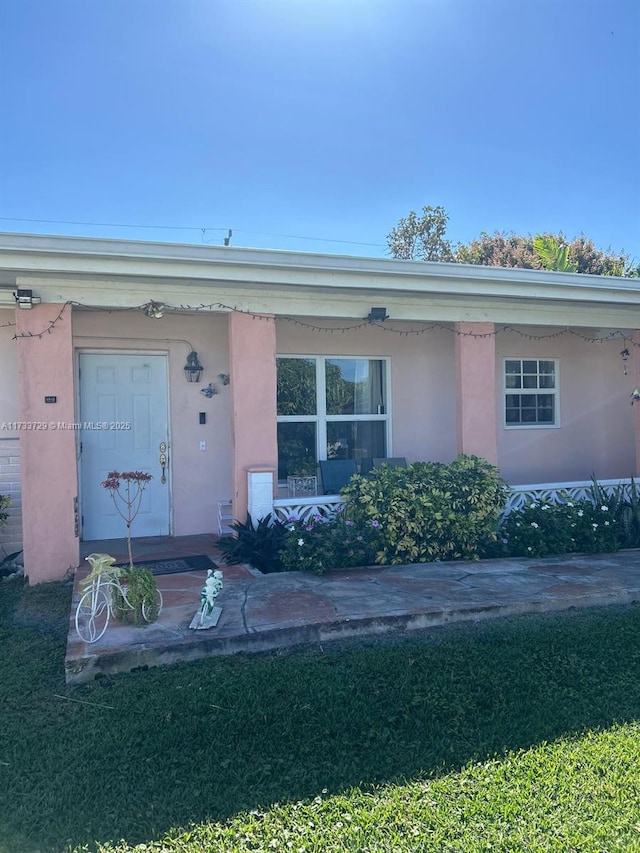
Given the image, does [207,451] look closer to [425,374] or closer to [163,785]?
[425,374]

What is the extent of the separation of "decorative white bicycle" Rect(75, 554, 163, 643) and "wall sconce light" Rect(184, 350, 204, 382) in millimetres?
3840

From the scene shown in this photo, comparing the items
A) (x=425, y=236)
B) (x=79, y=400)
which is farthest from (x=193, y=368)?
(x=425, y=236)

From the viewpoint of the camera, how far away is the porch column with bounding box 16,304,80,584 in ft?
19.7

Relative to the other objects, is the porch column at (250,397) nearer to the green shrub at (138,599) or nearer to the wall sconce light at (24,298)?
the wall sconce light at (24,298)

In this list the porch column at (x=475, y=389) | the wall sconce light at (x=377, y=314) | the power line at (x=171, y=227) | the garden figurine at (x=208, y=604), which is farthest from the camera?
the power line at (x=171, y=227)

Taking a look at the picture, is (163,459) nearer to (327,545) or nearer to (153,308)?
(153,308)

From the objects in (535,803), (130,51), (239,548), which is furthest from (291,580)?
(130,51)

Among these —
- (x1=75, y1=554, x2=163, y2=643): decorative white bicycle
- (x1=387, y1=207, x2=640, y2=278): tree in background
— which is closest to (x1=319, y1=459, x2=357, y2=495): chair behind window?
(x1=75, y1=554, x2=163, y2=643): decorative white bicycle

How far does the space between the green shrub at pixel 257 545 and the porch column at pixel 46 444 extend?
1622 millimetres

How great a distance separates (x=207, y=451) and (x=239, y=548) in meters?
2.16

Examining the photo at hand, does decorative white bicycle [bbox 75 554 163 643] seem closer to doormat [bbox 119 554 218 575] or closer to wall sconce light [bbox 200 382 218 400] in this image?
doormat [bbox 119 554 218 575]

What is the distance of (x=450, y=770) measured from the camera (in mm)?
2957

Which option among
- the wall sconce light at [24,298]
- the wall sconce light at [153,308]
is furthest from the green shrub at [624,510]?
the wall sconce light at [24,298]

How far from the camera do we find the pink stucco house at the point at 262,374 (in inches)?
239
